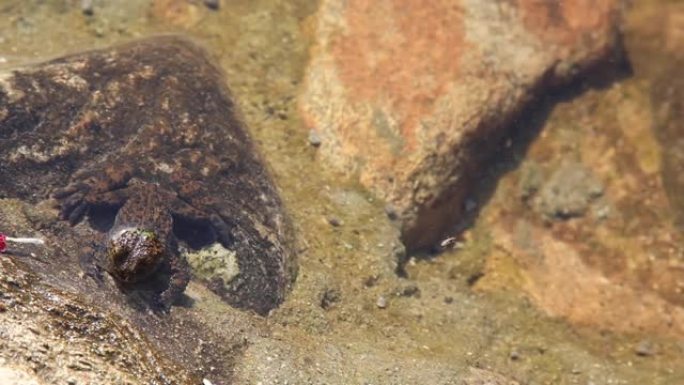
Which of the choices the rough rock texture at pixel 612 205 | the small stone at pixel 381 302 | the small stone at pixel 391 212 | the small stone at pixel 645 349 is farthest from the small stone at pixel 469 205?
the small stone at pixel 645 349

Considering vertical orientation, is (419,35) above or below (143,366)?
above

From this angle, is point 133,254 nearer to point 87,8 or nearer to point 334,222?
point 334,222

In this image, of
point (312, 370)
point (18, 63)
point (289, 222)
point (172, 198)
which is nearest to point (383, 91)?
point (289, 222)

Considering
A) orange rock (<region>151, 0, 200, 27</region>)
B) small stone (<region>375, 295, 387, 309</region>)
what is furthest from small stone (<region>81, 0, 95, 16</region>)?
small stone (<region>375, 295, 387, 309</region>)

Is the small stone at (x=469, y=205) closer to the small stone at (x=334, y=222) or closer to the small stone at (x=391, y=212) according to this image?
the small stone at (x=391, y=212)

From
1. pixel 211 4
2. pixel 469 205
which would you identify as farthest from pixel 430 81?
pixel 211 4

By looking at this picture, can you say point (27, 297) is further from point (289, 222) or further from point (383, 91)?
point (383, 91)
